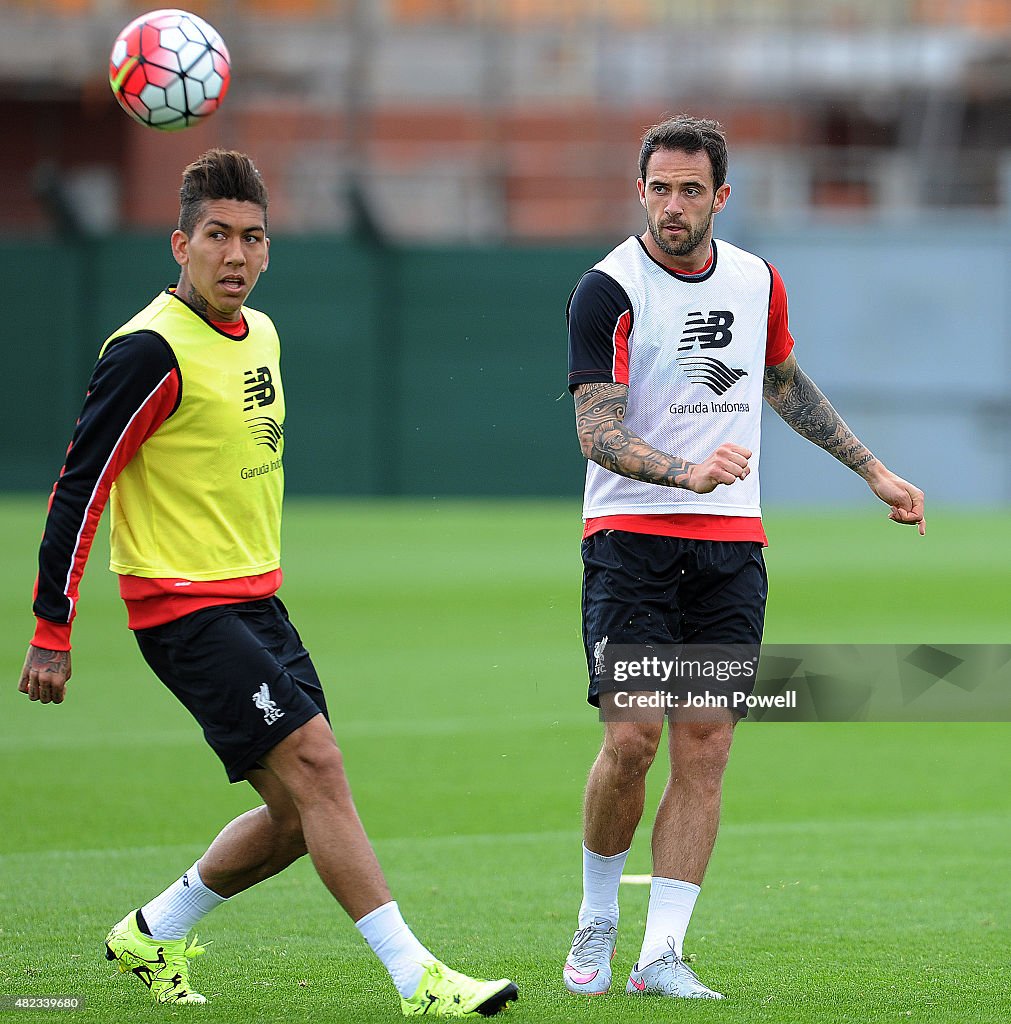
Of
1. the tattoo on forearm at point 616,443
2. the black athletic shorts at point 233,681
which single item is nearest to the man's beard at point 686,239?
the tattoo on forearm at point 616,443

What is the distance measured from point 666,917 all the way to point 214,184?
2.33 meters

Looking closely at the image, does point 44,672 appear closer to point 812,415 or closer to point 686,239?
point 686,239

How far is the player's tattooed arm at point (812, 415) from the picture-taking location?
548cm

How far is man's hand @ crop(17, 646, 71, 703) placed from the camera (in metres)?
4.47

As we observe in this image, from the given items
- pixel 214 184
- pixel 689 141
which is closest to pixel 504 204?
pixel 689 141

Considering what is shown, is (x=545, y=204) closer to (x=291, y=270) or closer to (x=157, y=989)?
(x=291, y=270)

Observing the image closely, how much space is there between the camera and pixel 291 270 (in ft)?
88.6

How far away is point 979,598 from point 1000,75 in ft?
86.3

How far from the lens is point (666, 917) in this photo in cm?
492

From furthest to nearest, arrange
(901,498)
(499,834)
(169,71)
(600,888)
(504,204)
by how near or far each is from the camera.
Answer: (504,204) → (169,71) → (499,834) → (901,498) → (600,888)

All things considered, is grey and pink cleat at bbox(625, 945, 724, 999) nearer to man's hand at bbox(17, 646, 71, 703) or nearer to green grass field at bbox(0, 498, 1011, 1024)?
green grass field at bbox(0, 498, 1011, 1024)

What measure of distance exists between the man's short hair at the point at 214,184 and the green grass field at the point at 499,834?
212 cm

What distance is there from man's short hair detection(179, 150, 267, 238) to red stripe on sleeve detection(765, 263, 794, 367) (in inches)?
60.6

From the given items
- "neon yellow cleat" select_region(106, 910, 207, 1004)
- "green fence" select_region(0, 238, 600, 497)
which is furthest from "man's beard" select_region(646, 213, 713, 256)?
"green fence" select_region(0, 238, 600, 497)
